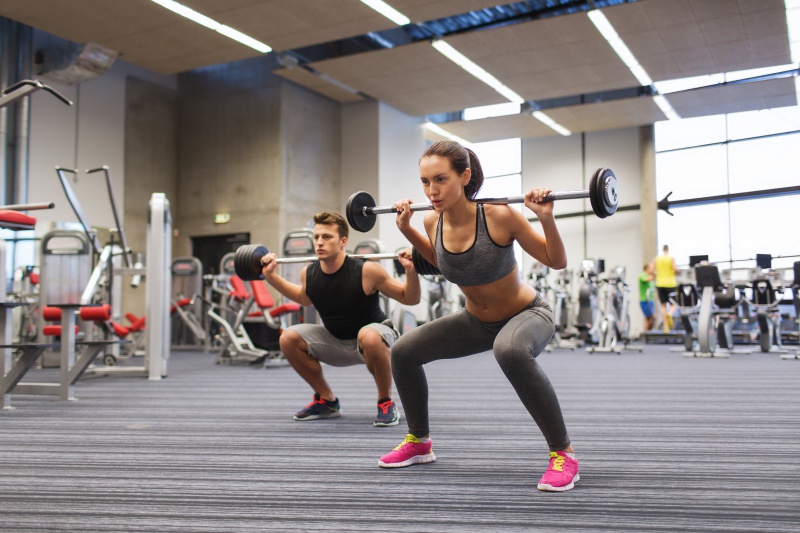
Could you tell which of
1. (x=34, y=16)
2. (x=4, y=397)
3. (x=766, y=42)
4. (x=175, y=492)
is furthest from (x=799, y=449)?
(x=34, y=16)

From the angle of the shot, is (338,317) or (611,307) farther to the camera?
(611,307)

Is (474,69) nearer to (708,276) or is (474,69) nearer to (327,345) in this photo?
(708,276)

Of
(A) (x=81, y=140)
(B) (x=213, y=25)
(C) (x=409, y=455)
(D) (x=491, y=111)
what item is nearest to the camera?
(C) (x=409, y=455)

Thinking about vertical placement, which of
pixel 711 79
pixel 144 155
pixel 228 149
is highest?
pixel 711 79

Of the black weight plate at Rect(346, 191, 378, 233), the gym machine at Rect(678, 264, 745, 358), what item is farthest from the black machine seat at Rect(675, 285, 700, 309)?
the black weight plate at Rect(346, 191, 378, 233)

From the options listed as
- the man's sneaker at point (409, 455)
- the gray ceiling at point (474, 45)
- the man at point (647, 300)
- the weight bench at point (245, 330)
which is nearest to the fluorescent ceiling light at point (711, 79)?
the gray ceiling at point (474, 45)

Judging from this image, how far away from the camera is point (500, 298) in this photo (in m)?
2.24

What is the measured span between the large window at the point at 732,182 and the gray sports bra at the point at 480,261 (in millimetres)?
11985

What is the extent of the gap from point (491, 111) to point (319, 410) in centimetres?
1096

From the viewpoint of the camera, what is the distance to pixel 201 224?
40.9 feet

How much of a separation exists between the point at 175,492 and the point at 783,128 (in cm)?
1368

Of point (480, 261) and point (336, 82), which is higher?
point (336, 82)

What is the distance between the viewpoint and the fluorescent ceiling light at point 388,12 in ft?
27.5

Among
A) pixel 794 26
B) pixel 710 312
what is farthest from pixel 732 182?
pixel 710 312
